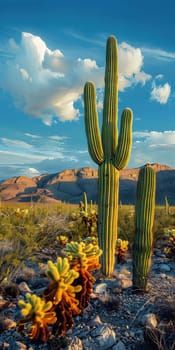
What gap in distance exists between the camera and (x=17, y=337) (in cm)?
296

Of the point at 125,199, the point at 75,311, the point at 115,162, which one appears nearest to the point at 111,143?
the point at 115,162

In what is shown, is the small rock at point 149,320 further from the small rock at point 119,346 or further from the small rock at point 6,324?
the small rock at point 6,324

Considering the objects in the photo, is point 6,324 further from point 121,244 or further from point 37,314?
point 121,244

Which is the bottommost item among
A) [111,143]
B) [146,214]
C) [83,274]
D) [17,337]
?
[17,337]

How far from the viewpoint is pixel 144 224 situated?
410 cm

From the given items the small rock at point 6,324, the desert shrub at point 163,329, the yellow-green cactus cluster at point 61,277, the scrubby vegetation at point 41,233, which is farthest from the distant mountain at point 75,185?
the yellow-green cactus cluster at point 61,277

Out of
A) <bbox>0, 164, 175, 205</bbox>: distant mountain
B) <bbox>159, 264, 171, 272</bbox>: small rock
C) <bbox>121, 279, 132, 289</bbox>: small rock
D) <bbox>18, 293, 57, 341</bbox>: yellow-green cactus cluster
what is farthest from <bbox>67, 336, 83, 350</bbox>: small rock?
<bbox>0, 164, 175, 205</bbox>: distant mountain

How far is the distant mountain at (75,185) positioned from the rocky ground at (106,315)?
37.1 meters

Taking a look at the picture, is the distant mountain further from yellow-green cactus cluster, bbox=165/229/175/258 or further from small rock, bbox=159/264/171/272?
small rock, bbox=159/264/171/272

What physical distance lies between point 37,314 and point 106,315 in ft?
4.67

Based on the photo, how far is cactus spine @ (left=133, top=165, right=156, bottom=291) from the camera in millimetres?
4078

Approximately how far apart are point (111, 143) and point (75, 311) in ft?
9.73

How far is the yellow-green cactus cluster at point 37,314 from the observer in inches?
84.6

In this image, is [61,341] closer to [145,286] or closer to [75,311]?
[75,311]
